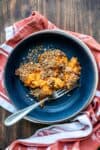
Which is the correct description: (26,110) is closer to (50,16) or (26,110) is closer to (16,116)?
(16,116)

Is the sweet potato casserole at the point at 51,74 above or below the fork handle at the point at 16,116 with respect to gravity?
above

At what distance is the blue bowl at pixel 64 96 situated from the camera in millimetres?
1621

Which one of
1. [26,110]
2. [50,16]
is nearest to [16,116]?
[26,110]

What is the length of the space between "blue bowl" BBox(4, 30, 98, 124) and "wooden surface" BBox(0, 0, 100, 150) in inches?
1.3

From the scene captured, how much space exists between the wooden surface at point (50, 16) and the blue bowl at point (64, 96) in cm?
3

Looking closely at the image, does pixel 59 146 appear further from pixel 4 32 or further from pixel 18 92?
pixel 4 32

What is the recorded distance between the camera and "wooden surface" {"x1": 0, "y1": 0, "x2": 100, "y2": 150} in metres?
1.64

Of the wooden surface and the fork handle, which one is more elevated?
the wooden surface

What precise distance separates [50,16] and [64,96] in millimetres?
187

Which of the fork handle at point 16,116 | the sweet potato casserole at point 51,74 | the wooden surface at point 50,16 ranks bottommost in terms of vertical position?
the fork handle at point 16,116

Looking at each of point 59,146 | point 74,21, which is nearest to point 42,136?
point 59,146

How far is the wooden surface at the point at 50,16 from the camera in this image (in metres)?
1.64

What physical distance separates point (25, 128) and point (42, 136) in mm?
51

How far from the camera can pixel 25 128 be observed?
5.42ft
